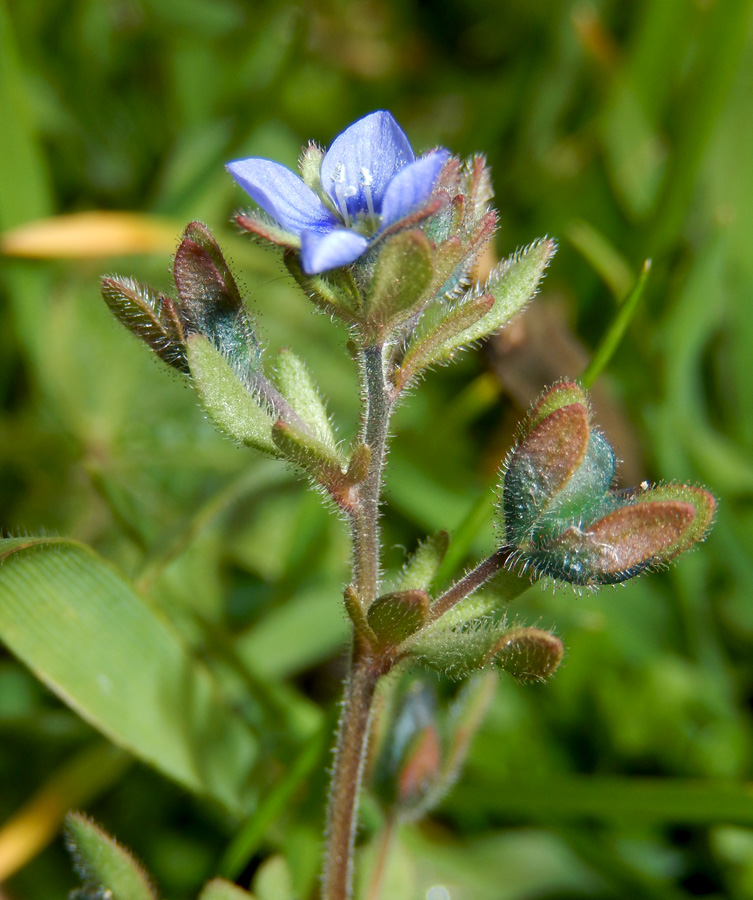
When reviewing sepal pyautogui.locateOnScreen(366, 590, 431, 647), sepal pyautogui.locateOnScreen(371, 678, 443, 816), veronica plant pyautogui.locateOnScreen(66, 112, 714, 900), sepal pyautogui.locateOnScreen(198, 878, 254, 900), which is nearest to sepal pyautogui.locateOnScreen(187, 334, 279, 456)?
veronica plant pyautogui.locateOnScreen(66, 112, 714, 900)

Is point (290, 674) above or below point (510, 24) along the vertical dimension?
below

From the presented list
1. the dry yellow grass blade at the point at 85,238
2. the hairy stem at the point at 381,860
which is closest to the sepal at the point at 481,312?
the hairy stem at the point at 381,860

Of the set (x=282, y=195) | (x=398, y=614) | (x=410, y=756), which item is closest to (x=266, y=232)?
(x=282, y=195)

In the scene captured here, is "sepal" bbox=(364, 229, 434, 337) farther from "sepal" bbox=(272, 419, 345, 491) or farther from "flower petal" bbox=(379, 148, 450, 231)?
"sepal" bbox=(272, 419, 345, 491)

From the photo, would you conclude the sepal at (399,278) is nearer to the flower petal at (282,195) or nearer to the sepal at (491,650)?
the flower petal at (282,195)

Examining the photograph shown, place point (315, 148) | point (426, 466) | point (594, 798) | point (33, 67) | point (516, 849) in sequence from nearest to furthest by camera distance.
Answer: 1. point (315, 148)
2. point (594, 798)
3. point (516, 849)
4. point (426, 466)
5. point (33, 67)

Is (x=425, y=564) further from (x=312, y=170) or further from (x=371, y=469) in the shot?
(x=312, y=170)

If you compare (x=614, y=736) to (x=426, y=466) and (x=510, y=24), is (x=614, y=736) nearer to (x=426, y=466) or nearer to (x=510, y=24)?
(x=426, y=466)

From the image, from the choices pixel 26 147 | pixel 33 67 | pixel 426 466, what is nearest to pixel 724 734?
pixel 426 466
